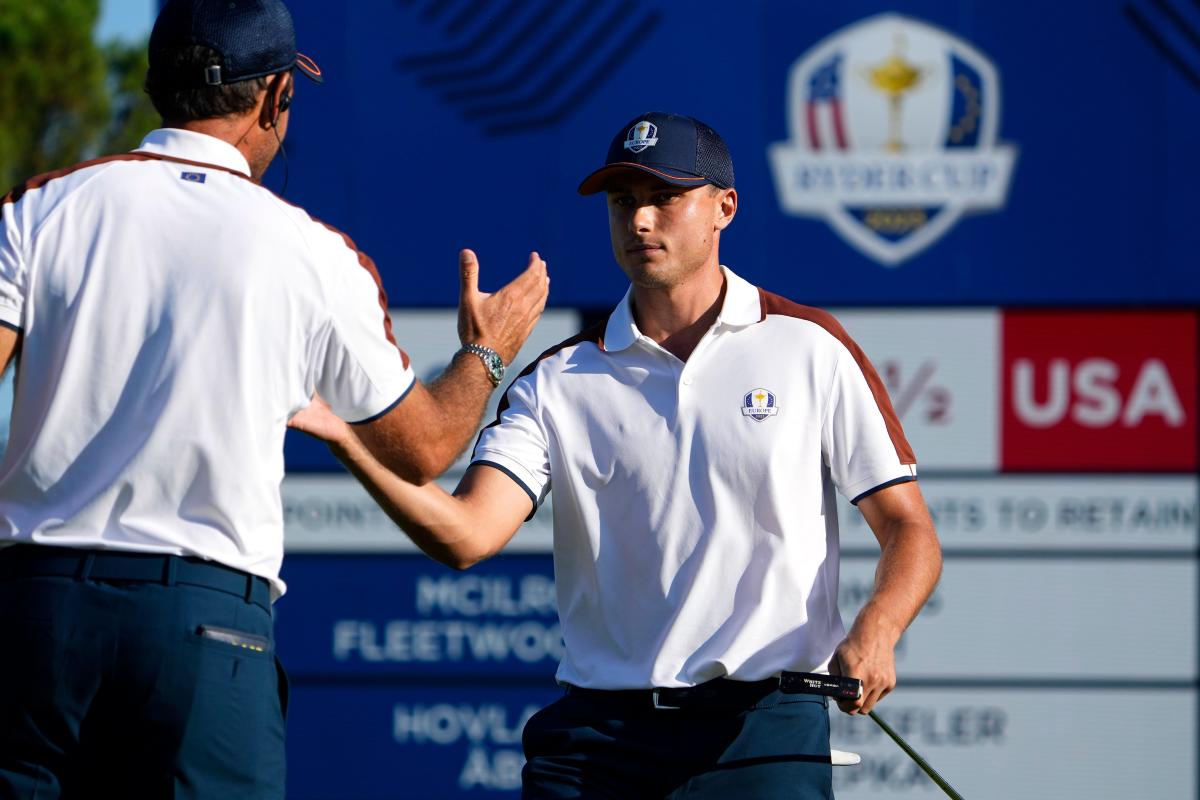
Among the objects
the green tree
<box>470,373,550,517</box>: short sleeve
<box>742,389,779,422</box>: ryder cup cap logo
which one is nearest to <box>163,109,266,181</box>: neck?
<box>470,373,550,517</box>: short sleeve

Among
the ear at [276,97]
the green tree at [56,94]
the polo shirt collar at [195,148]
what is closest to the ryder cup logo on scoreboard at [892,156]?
the ear at [276,97]

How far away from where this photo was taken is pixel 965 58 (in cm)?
536

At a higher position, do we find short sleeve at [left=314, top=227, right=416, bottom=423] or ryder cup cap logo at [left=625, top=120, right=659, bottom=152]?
ryder cup cap logo at [left=625, top=120, right=659, bottom=152]

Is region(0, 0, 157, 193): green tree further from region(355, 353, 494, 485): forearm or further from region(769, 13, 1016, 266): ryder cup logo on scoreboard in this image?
region(355, 353, 494, 485): forearm

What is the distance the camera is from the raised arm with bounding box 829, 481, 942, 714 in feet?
8.71

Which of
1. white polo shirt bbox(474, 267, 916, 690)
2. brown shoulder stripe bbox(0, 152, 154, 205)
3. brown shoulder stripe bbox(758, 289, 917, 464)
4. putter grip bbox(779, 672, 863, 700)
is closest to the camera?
brown shoulder stripe bbox(0, 152, 154, 205)

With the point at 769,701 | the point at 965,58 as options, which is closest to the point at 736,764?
the point at 769,701

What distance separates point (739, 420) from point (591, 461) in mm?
277

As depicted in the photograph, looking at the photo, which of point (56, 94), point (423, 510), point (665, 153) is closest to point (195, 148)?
point (423, 510)

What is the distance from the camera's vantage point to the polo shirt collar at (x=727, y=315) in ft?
10.0

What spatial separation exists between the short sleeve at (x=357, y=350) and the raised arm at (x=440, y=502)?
47 millimetres

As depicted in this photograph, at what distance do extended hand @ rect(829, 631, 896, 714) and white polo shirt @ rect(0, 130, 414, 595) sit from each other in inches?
37.3

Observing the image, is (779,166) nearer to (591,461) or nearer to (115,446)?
(591,461)

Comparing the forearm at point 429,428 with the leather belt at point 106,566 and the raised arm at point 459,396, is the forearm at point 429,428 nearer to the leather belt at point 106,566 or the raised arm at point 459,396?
the raised arm at point 459,396
